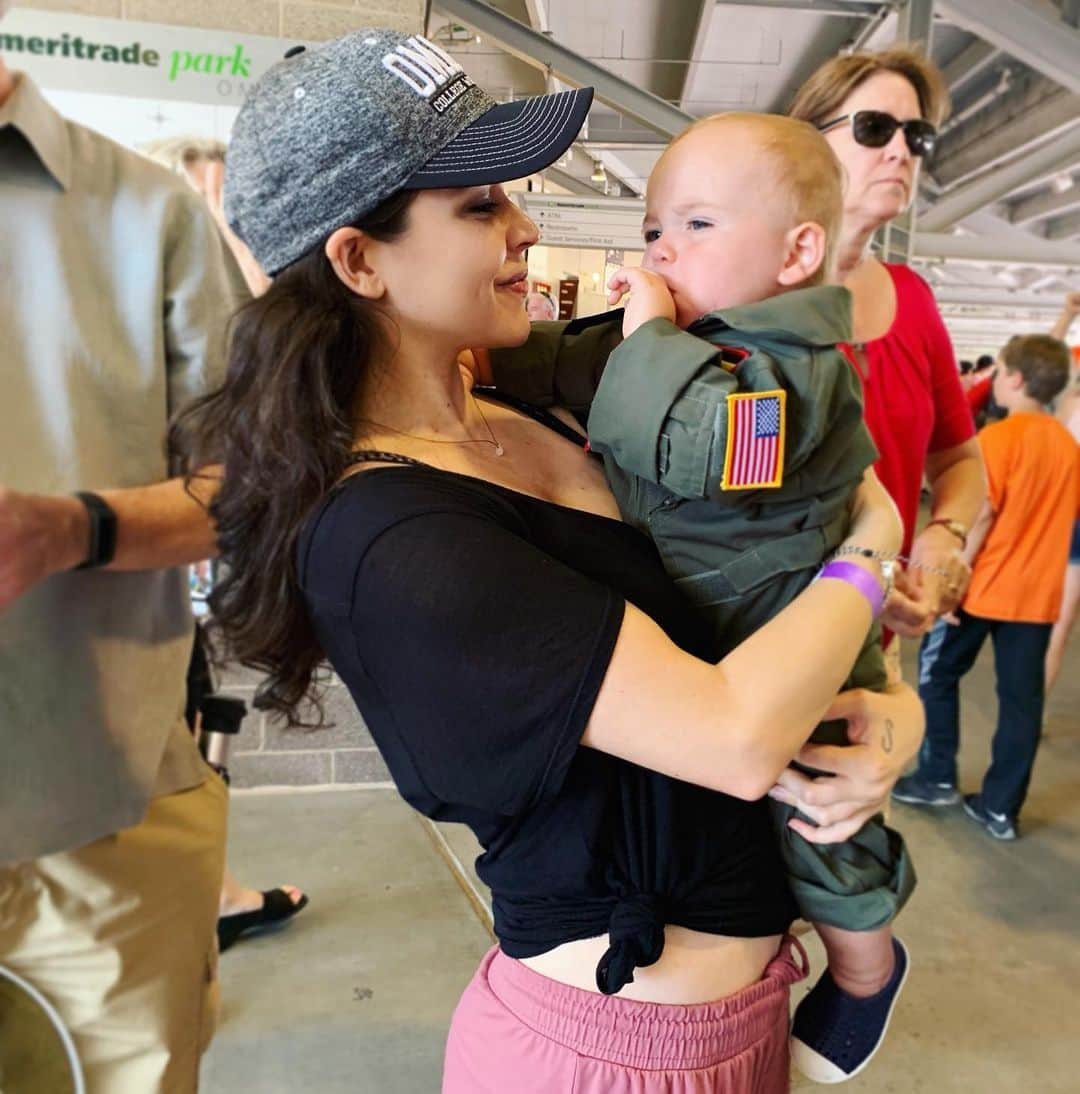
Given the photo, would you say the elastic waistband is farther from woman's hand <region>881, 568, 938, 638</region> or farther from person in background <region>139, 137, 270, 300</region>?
person in background <region>139, 137, 270, 300</region>

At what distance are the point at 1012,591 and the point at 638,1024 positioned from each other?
10.4 ft

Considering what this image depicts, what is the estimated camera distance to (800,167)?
1.07 m

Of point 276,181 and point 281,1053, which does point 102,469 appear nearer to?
point 276,181

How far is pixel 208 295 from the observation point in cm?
129

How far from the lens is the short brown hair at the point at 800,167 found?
1.06m

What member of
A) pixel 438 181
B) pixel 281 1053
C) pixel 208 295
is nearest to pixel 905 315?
pixel 438 181

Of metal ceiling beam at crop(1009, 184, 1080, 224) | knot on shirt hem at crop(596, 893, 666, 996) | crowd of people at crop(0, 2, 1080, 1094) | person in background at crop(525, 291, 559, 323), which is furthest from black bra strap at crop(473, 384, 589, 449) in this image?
metal ceiling beam at crop(1009, 184, 1080, 224)

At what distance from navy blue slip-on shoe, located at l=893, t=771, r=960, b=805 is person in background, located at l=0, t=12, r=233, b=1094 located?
3.19 meters

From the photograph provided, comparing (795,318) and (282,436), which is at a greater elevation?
(795,318)

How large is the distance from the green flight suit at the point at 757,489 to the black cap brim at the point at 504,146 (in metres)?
0.21

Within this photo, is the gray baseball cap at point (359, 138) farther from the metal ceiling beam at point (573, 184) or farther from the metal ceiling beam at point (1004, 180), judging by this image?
the metal ceiling beam at point (1004, 180)

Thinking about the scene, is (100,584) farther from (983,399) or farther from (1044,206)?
(1044,206)

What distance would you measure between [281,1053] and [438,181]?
2298 mm

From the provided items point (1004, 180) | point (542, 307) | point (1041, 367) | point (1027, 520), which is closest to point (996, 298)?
point (1004, 180)
